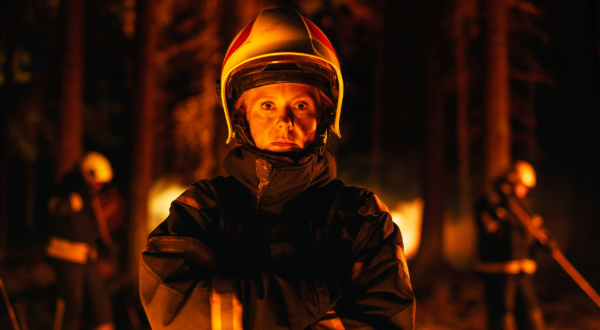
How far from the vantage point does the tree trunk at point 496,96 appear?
316 inches

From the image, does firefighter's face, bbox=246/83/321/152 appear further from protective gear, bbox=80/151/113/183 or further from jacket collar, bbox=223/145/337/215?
protective gear, bbox=80/151/113/183

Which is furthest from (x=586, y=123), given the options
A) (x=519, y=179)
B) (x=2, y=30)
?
(x=2, y=30)

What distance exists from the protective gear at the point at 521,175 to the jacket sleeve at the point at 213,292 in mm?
5868

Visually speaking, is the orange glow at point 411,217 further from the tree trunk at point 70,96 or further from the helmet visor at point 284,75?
the helmet visor at point 284,75

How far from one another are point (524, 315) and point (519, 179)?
193cm

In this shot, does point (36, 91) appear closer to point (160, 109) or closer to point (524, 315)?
point (160, 109)

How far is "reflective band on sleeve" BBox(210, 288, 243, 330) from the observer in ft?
5.23

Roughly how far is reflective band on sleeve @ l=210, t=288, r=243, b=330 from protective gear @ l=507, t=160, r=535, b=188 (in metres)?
6.09

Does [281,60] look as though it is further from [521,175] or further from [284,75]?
[521,175]

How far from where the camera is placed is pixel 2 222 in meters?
11.7

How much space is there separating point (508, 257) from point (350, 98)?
1164 cm

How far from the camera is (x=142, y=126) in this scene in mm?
9031

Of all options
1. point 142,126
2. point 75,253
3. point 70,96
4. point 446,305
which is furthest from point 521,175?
point 70,96

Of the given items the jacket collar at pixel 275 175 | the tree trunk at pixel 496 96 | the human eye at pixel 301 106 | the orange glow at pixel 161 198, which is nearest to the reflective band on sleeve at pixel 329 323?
the jacket collar at pixel 275 175
